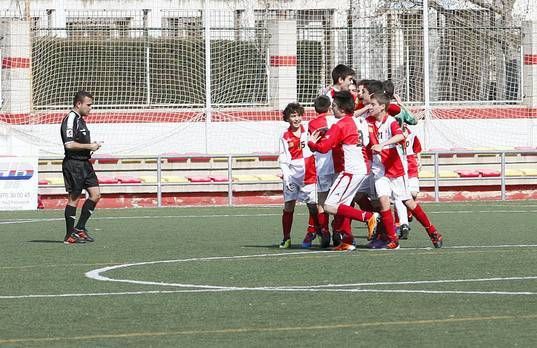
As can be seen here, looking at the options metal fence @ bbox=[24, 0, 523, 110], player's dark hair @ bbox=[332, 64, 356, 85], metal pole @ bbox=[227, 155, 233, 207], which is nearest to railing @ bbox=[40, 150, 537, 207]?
metal pole @ bbox=[227, 155, 233, 207]

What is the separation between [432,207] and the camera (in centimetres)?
2416

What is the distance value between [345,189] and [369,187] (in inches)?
37.2

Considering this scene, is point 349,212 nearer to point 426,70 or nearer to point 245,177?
point 245,177

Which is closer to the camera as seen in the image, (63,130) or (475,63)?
(63,130)

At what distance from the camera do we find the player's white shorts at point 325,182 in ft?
51.3

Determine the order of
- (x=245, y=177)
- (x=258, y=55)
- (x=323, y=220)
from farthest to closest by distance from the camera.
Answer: (x=258, y=55), (x=245, y=177), (x=323, y=220)

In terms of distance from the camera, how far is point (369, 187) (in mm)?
15750

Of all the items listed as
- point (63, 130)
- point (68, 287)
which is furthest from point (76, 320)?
point (63, 130)

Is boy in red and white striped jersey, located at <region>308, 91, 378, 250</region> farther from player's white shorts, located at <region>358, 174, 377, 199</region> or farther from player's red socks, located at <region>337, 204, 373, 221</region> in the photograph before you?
player's white shorts, located at <region>358, 174, 377, 199</region>

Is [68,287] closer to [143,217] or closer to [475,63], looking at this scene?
[143,217]

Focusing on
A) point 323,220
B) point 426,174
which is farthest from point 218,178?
point 323,220

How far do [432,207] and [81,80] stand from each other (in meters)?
10.4

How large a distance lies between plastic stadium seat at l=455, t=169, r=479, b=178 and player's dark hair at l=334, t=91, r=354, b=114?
1231cm

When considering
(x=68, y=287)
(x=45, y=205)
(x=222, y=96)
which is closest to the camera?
(x=68, y=287)
